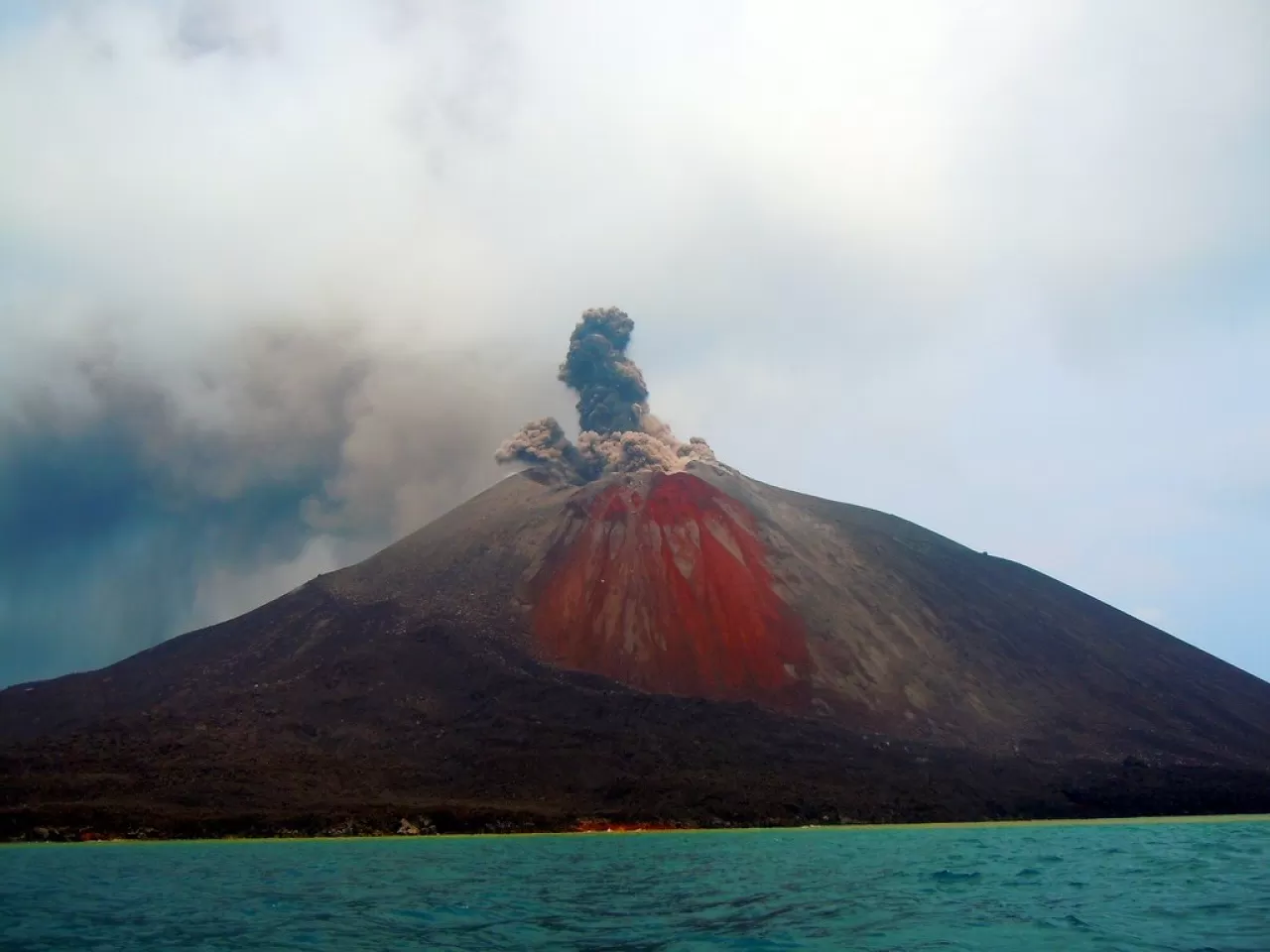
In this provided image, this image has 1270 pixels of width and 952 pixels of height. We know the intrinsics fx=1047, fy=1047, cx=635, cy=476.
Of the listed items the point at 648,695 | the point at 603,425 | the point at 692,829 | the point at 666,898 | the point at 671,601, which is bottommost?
the point at 666,898

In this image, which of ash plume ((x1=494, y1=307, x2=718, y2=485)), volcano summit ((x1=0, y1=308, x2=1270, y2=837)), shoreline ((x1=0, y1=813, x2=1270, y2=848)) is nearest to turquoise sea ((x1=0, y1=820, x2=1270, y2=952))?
shoreline ((x1=0, y1=813, x2=1270, y2=848))

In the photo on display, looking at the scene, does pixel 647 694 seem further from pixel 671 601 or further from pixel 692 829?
pixel 692 829

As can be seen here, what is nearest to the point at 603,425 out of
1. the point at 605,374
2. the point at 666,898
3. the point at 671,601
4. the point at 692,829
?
the point at 605,374

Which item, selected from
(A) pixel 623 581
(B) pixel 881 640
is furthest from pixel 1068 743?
(A) pixel 623 581

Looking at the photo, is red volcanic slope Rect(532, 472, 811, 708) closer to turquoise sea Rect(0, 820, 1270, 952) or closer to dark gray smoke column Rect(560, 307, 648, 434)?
dark gray smoke column Rect(560, 307, 648, 434)

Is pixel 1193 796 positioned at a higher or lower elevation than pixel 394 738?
lower

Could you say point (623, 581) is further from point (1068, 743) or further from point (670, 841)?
point (670, 841)

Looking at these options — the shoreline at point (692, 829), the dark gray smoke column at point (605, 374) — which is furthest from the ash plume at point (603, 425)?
the shoreline at point (692, 829)

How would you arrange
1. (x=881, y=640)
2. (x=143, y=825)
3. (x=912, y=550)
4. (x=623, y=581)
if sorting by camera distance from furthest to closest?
(x=912, y=550), (x=623, y=581), (x=881, y=640), (x=143, y=825)
